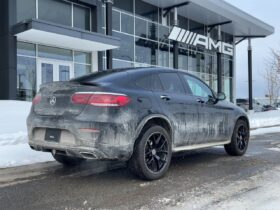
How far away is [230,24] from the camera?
31578 mm

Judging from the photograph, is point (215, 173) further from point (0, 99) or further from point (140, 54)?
point (140, 54)

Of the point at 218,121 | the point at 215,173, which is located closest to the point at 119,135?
the point at 215,173

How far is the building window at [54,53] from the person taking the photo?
18875 mm

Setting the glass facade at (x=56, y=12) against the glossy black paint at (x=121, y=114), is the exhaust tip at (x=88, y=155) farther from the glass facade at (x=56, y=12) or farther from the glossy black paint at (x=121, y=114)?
the glass facade at (x=56, y=12)

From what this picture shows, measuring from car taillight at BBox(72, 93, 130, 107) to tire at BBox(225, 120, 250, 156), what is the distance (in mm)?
3365

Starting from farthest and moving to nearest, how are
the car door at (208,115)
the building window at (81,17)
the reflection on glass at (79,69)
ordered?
the reflection on glass at (79,69) → the building window at (81,17) → the car door at (208,115)

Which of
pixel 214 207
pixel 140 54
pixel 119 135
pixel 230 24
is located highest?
pixel 230 24

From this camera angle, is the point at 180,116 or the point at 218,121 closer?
the point at 180,116

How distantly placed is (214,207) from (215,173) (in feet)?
6.46

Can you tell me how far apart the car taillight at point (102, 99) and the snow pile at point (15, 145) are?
2.39m

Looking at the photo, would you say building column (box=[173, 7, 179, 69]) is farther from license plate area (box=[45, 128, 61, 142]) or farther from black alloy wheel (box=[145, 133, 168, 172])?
license plate area (box=[45, 128, 61, 142])

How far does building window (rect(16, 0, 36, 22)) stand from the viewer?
57.8 ft

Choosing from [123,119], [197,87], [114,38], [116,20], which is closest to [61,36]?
[114,38]

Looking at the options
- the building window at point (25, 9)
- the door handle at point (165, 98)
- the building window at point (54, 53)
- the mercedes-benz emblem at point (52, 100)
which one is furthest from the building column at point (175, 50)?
the mercedes-benz emblem at point (52, 100)
